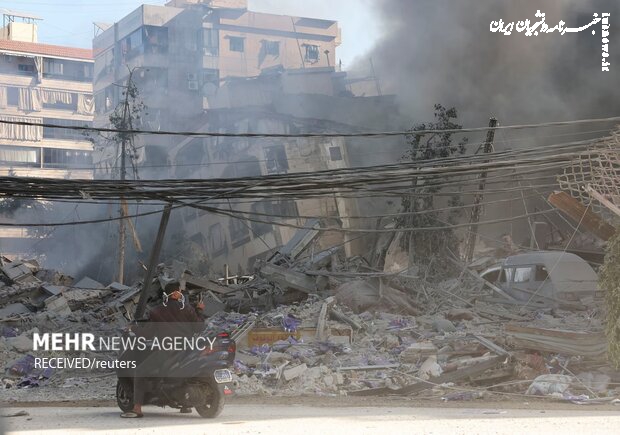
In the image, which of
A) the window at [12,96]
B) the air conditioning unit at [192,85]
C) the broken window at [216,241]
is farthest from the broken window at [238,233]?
the window at [12,96]

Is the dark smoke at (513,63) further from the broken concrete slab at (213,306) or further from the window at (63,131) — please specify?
the window at (63,131)

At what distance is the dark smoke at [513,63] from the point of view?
120ft

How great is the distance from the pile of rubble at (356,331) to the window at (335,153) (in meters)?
16.9

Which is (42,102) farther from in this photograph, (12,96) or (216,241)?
(216,241)

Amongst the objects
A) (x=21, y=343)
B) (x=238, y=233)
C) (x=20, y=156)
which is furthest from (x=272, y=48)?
(x=21, y=343)

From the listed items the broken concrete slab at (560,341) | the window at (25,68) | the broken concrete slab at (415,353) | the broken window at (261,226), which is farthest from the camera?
the window at (25,68)

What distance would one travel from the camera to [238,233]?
4338cm

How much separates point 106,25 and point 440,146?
41773 mm

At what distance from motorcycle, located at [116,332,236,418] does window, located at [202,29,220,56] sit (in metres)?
46.0

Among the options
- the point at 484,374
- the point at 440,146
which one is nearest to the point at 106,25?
the point at 440,146

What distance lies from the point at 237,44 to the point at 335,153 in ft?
58.3

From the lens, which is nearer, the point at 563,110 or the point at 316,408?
the point at 316,408

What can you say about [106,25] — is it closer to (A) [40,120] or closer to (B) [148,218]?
(A) [40,120]

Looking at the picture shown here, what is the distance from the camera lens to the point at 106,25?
66.4 meters
